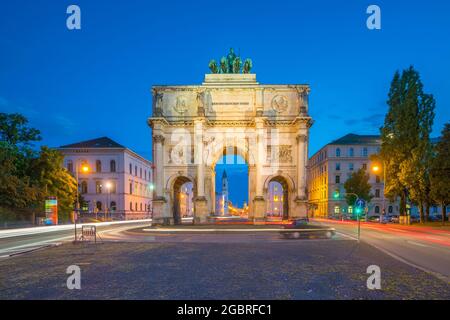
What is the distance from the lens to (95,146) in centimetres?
6419

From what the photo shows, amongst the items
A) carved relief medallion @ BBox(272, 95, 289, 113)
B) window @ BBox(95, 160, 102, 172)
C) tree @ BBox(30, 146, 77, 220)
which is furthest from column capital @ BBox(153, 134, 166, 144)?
window @ BBox(95, 160, 102, 172)

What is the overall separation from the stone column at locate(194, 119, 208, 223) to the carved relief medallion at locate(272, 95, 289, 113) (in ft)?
30.9

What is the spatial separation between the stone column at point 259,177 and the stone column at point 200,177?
599 cm

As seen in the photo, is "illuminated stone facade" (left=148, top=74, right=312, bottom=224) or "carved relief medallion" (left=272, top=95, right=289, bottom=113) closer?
"illuminated stone facade" (left=148, top=74, right=312, bottom=224)

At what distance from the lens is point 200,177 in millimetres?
35000

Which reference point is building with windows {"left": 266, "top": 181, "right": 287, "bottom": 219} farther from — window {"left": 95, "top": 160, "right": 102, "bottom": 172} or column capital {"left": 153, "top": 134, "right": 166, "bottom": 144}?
column capital {"left": 153, "top": 134, "right": 166, "bottom": 144}

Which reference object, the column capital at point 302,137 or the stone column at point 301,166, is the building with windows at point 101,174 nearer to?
the stone column at point 301,166

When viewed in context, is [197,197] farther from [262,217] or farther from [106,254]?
[106,254]

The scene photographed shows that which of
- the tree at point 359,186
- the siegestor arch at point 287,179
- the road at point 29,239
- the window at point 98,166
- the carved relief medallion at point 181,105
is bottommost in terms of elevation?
the road at point 29,239

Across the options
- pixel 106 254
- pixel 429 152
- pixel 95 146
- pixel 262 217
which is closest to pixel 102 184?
pixel 95 146

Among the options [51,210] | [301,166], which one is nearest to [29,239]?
[51,210]

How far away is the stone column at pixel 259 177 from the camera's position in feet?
114

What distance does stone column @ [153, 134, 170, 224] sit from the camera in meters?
34.3

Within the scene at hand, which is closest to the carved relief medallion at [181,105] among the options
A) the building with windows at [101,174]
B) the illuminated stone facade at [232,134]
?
the illuminated stone facade at [232,134]
